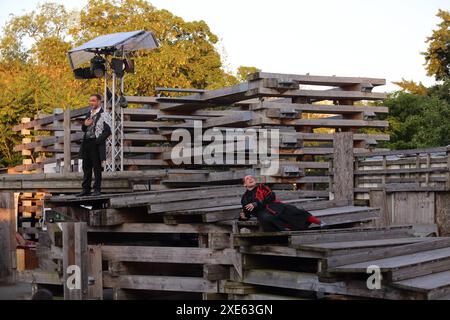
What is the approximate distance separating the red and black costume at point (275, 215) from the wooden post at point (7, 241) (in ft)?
17.2

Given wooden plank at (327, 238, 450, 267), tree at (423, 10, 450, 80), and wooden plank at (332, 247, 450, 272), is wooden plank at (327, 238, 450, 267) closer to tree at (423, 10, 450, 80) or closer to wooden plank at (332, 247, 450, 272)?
wooden plank at (332, 247, 450, 272)

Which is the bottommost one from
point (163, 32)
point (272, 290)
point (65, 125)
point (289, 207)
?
point (272, 290)

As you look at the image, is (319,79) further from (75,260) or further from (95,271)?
(75,260)

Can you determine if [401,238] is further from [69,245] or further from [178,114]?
[178,114]

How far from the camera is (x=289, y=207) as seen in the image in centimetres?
1338

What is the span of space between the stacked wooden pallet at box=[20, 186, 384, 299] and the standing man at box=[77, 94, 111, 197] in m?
0.38

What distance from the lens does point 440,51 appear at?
40.5 metres

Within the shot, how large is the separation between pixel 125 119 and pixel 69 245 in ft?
25.9

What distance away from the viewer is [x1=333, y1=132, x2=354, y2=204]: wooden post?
53.8 ft

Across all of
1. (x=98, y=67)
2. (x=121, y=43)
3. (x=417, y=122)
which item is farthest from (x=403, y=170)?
(x=417, y=122)

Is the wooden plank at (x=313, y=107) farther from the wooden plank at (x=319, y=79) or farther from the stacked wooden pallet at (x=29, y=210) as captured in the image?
the stacked wooden pallet at (x=29, y=210)

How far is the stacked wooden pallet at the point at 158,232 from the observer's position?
45.6 feet

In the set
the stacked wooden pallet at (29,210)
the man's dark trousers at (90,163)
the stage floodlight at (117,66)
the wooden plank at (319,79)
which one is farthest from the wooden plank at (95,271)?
the stacked wooden pallet at (29,210)
